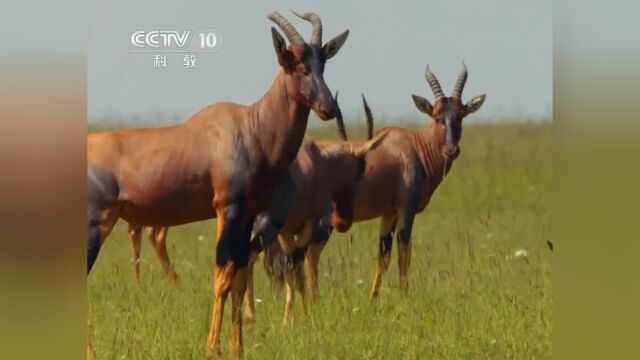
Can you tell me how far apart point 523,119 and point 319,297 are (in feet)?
5.76

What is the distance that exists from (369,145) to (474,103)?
1012 millimetres

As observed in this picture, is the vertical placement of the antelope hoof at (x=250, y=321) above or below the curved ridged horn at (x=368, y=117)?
below

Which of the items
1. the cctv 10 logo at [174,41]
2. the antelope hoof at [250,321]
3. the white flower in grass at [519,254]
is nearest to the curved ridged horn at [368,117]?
the cctv 10 logo at [174,41]

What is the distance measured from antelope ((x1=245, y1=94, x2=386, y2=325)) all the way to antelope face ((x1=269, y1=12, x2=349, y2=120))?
1.32 feet

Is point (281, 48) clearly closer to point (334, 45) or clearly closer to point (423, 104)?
point (334, 45)

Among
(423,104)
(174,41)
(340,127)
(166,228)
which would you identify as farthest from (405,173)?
(174,41)

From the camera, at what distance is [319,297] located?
35.0 ft

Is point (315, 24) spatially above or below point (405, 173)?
above

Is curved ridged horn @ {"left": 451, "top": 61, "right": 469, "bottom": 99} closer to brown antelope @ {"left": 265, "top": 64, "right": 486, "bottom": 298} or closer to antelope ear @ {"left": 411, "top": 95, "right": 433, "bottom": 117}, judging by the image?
A: brown antelope @ {"left": 265, "top": 64, "right": 486, "bottom": 298}

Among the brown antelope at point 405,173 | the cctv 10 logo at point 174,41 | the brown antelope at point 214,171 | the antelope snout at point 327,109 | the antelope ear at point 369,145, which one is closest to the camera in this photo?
the cctv 10 logo at point 174,41

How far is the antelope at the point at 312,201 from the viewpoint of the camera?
1051cm

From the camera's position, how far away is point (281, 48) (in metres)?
9.92

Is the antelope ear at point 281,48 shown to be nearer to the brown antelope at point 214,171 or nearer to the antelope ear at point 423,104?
the brown antelope at point 214,171

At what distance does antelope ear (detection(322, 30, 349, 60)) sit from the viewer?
9.91 meters
